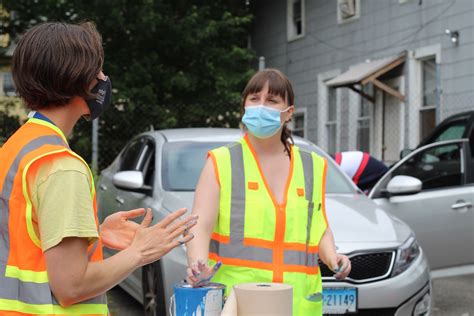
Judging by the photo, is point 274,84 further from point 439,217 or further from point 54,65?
point 439,217

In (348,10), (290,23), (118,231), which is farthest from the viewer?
(290,23)

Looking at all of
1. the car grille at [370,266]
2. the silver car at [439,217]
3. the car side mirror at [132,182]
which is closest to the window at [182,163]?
the car side mirror at [132,182]

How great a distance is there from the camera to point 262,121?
3.15m

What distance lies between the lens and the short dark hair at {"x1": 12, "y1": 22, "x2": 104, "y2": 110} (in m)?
1.91

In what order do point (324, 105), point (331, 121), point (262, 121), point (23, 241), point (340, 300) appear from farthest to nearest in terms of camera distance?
point (324, 105) → point (331, 121) → point (340, 300) → point (262, 121) → point (23, 241)

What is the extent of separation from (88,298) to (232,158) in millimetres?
1255

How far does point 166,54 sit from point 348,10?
15.0ft

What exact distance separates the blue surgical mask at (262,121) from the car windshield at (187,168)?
273 cm

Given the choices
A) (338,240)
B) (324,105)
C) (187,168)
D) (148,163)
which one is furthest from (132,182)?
(324,105)

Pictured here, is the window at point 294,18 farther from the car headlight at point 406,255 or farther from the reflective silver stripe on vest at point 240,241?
the reflective silver stripe on vest at point 240,241

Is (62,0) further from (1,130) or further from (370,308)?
(370,308)

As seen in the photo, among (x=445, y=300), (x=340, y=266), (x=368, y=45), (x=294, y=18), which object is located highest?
(x=294, y=18)

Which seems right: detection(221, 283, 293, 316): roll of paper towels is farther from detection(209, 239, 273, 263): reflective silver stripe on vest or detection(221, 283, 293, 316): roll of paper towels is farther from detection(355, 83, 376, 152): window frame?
detection(355, 83, 376, 152): window frame

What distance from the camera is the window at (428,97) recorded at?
588 inches
